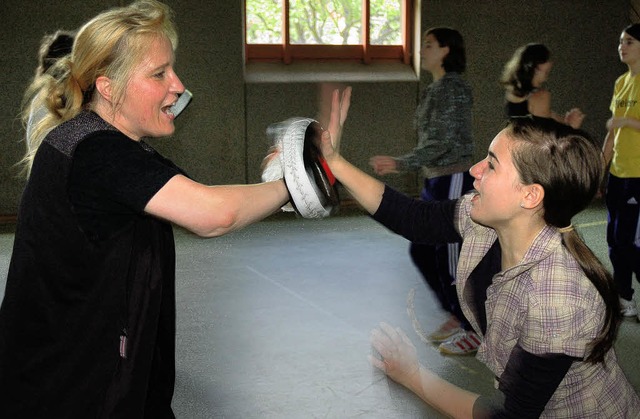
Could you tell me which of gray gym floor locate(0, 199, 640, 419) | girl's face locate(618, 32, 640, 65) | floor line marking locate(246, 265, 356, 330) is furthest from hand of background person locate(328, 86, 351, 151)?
girl's face locate(618, 32, 640, 65)

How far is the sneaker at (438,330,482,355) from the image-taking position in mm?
4277

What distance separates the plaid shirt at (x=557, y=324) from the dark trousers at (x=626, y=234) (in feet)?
10.2

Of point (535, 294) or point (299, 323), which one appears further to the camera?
point (299, 323)

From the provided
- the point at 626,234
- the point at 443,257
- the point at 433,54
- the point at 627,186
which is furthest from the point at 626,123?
the point at 443,257

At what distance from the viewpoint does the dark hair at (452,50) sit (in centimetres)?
468

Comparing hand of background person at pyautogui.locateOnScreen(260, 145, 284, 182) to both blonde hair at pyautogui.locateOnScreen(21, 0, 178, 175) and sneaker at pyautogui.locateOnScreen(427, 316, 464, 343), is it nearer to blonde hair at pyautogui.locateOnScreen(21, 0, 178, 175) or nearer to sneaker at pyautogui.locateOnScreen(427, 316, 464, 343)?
blonde hair at pyautogui.locateOnScreen(21, 0, 178, 175)

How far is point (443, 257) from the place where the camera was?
4422 mm

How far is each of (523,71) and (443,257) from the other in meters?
1.39

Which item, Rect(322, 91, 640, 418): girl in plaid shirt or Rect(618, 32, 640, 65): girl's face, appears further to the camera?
Rect(618, 32, 640, 65): girl's face

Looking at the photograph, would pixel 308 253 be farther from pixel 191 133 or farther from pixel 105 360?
pixel 105 360

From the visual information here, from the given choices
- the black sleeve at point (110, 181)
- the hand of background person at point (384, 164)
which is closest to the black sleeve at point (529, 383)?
the black sleeve at point (110, 181)

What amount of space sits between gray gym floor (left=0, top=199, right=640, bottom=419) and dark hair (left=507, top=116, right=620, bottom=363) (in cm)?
181

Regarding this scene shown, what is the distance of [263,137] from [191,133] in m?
0.77

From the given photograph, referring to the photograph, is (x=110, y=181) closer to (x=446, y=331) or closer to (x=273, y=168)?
(x=273, y=168)
